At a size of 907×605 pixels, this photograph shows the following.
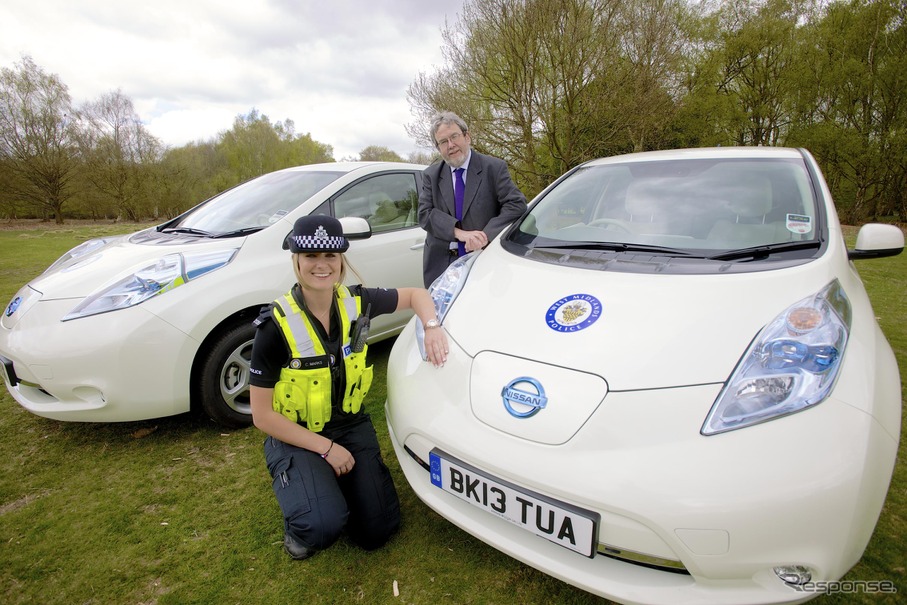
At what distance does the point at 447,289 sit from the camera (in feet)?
6.68

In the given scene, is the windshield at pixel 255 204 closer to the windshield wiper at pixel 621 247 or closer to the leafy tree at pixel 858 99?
the windshield wiper at pixel 621 247

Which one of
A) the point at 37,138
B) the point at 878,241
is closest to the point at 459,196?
the point at 878,241

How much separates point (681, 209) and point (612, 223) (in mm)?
303

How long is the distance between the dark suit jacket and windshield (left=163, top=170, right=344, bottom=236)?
0.69 metres

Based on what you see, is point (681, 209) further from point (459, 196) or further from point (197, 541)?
point (197, 541)

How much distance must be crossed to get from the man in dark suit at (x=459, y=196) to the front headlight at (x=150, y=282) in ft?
4.15

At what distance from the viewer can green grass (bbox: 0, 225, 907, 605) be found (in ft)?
5.08

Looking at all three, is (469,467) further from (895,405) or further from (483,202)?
(483,202)

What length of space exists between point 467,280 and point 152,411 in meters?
1.70

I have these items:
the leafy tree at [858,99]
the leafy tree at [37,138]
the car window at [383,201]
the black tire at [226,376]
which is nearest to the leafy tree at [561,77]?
the leafy tree at [858,99]

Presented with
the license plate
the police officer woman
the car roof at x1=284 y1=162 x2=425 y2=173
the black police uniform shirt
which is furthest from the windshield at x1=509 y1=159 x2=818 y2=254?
the car roof at x1=284 y1=162 x2=425 y2=173

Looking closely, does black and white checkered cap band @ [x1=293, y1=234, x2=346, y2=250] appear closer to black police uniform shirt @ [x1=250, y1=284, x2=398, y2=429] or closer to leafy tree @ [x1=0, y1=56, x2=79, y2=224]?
black police uniform shirt @ [x1=250, y1=284, x2=398, y2=429]

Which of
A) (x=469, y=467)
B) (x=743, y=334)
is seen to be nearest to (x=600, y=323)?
(x=743, y=334)

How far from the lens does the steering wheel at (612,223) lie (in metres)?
2.08
